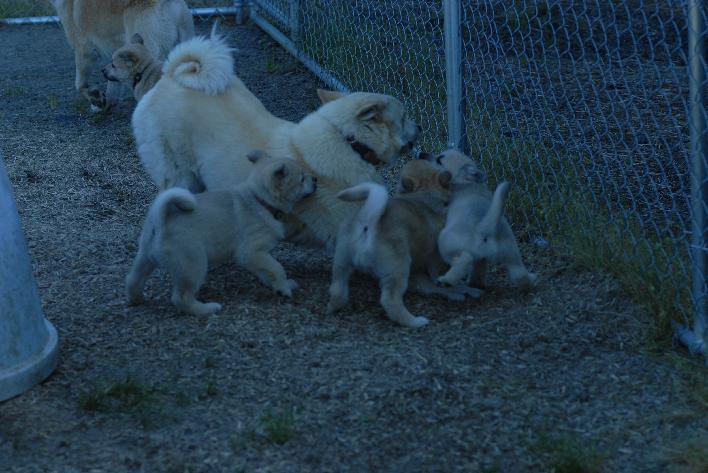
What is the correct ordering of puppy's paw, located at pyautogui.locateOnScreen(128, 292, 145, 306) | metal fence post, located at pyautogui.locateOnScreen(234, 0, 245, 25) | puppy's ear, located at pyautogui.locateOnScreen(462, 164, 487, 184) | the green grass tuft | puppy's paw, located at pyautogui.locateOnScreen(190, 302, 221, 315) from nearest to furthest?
the green grass tuft → puppy's paw, located at pyautogui.locateOnScreen(190, 302, 221, 315) → puppy's paw, located at pyautogui.locateOnScreen(128, 292, 145, 306) → puppy's ear, located at pyautogui.locateOnScreen(462, 164, 487, 184) → metal fence post, located at pyautogui.locateOnScreen(234, 0, 245, 25)

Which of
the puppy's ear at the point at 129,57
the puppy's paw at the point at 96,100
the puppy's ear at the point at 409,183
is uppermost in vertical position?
the puppy's ear at the point at 409,183

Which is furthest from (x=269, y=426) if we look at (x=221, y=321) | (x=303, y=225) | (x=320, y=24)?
(x=320, y=24)

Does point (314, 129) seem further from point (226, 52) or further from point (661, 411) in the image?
point (661, 411)

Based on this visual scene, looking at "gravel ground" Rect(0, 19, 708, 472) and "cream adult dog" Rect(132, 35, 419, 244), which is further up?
"cream adult dog" Rect(132, 35, 419, 244)

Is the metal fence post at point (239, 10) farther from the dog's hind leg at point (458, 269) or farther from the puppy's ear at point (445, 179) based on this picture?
the dog's hind leg at point (458, 269)

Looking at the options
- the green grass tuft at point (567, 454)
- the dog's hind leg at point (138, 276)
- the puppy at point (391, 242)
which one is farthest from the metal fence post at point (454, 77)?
the green grass tuft at point (567, 454)

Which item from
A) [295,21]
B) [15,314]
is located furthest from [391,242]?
[295,21]

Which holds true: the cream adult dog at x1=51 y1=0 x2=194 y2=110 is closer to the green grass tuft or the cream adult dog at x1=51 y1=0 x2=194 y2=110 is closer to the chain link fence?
the chain link fence

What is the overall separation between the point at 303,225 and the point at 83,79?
4.01 m

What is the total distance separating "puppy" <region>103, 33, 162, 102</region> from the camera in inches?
269

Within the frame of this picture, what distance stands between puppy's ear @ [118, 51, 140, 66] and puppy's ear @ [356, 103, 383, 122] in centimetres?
277

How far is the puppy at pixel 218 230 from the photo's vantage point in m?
3.96

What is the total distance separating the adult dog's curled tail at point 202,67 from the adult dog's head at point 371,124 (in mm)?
596

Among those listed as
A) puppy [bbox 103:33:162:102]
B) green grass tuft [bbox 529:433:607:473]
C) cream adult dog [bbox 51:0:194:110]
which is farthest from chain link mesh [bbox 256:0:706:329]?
puppy [bbox 103:33:162:102]
